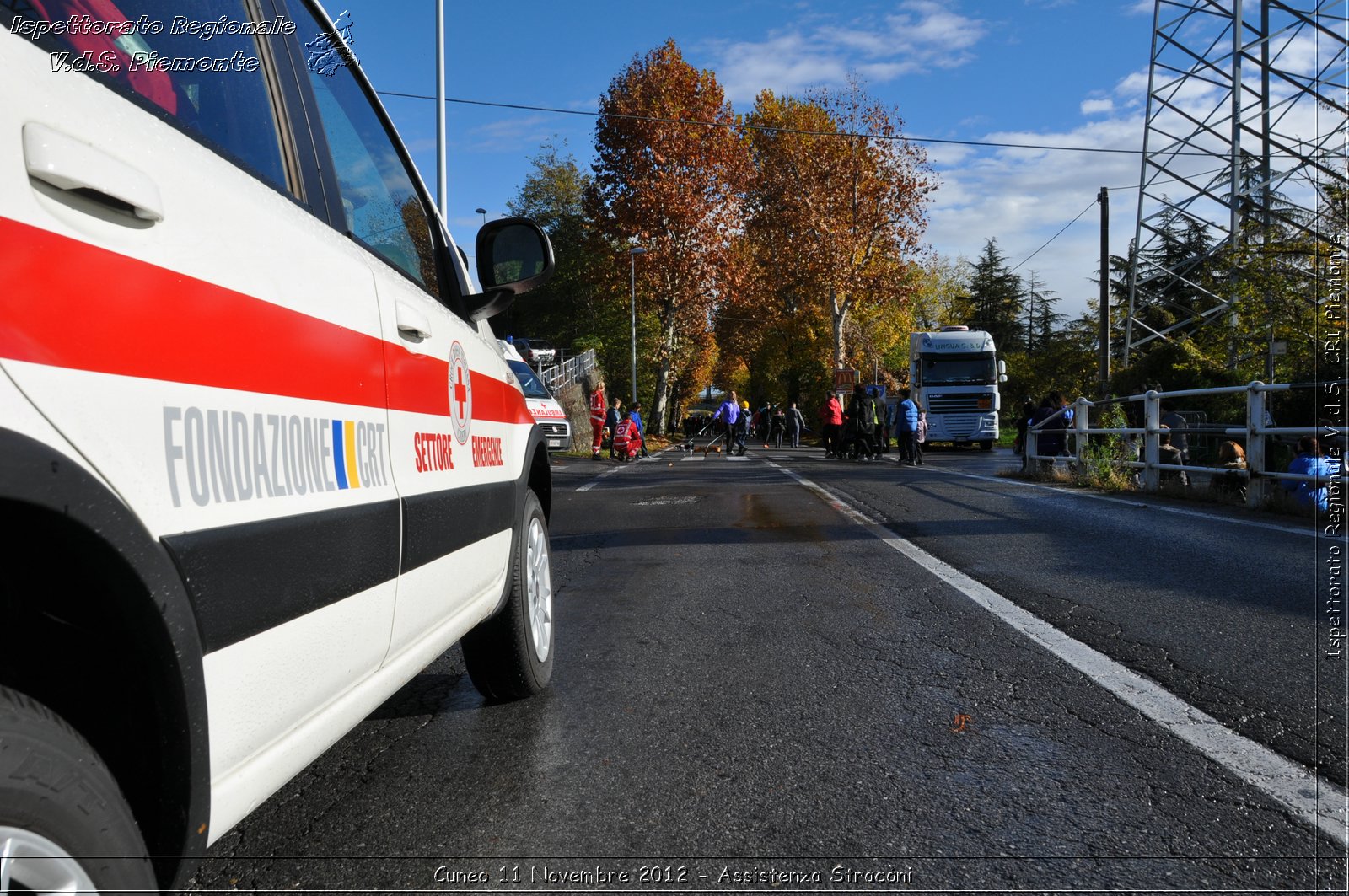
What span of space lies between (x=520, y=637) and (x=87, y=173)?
7.57ft

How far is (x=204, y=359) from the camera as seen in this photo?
138cm

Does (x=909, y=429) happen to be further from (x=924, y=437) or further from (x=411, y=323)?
(x=411, y=323)

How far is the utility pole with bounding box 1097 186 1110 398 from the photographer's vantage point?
26.5 m

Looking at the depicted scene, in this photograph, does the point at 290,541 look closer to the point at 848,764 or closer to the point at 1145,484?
the point at 848,764

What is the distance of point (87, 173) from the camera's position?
3.87 ft

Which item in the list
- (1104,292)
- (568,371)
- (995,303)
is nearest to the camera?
(1104,292)

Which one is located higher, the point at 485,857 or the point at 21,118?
the point at 21,118

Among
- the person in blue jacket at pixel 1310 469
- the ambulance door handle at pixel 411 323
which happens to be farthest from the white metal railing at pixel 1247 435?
the ambulance door handle at pixel 411 323

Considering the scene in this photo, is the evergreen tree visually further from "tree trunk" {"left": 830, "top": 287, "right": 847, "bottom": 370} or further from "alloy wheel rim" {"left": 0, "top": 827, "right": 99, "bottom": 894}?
"alloy wheel rim" {"left": 0, "top": 827, "right": 99, "bottom": 894}


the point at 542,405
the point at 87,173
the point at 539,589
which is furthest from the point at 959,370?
the point at 87,173

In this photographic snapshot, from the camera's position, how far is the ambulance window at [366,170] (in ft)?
7.74

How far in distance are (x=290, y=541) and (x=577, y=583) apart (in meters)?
4.46

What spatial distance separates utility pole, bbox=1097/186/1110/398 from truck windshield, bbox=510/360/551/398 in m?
15.6

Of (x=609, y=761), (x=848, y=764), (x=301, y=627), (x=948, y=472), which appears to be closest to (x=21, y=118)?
(x=301, y=627)
